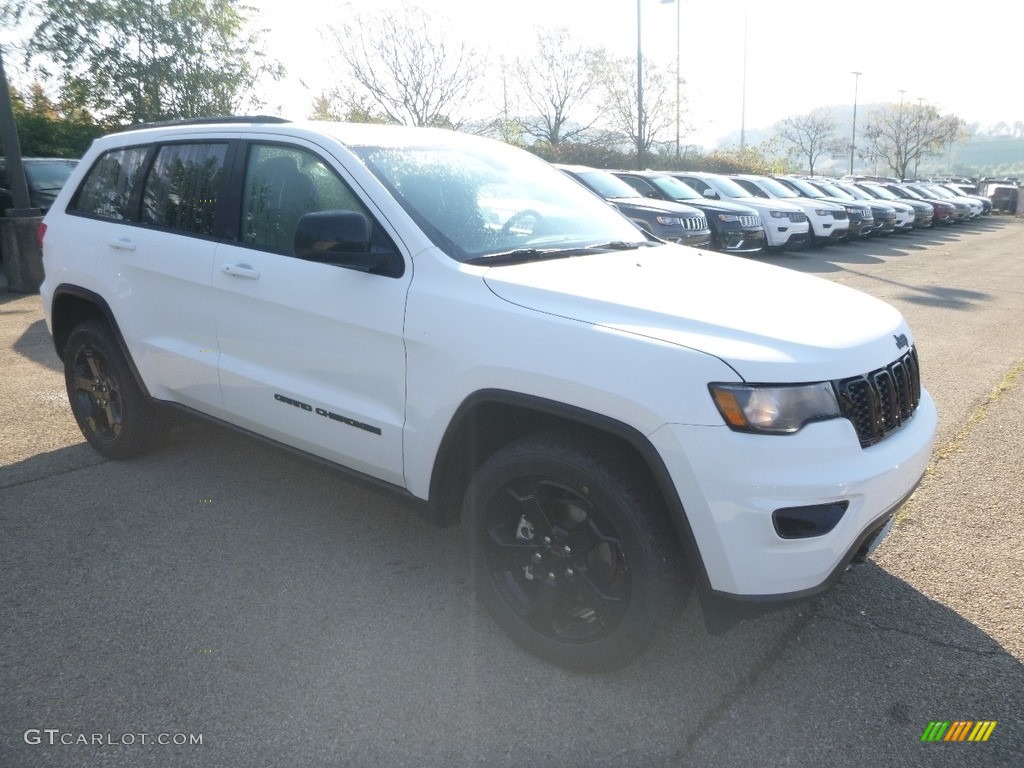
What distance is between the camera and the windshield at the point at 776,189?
66.4 feet

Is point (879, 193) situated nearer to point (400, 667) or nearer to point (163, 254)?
point (163, 254)

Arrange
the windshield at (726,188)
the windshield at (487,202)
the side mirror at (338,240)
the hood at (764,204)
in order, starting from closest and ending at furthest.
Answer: the side mirror at (338,240)
the windshield at (487,202)
the hood at (764,204)
the windshield at (726,188)

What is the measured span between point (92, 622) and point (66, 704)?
0.52 m

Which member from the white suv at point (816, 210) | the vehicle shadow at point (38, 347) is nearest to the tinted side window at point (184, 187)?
the vehicle shadow at point (38, 347)

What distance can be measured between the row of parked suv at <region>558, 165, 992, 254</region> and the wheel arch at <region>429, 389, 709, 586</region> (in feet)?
21.9

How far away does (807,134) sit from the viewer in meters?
69.1

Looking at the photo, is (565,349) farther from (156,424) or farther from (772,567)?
(156,424)

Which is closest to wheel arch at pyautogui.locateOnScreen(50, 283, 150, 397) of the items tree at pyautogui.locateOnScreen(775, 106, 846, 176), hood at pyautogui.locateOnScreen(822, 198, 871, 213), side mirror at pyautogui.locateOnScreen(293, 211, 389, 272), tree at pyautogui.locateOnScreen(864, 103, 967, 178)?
side mirror at pyautogui.locateOnScreen(293, 211, 389, 272)

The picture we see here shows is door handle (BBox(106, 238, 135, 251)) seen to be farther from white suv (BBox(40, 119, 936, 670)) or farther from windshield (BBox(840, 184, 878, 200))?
windshield (BBox(840, 184, 878, 200))

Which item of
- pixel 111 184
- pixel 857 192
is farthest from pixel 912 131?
pixel 111 184

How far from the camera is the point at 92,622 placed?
3221 mm

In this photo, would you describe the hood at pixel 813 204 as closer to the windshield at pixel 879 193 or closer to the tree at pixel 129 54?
the windshield at pixel 879 193

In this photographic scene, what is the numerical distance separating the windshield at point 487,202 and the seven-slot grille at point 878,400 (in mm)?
1313

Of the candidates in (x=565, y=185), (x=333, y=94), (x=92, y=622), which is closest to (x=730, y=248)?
(x=565, y=185)
